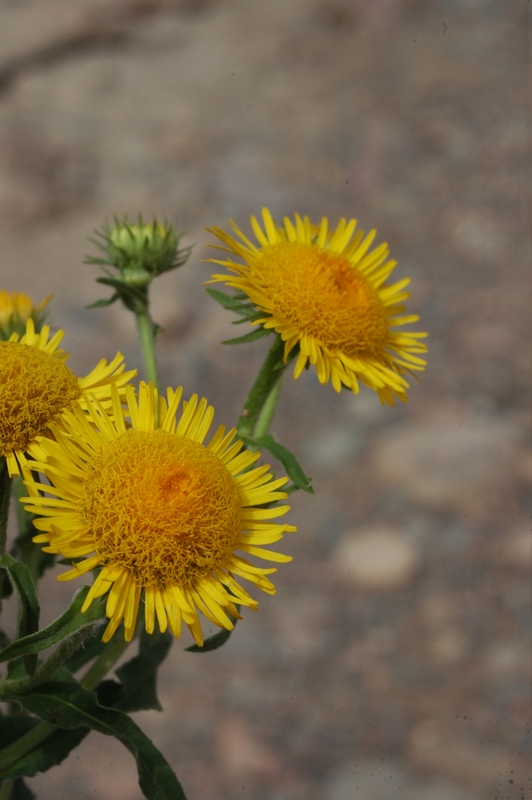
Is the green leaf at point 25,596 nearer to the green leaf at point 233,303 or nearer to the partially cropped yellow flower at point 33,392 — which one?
the partially cropped yellow flower at point 33,392

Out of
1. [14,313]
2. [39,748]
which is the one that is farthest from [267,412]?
[39,748]

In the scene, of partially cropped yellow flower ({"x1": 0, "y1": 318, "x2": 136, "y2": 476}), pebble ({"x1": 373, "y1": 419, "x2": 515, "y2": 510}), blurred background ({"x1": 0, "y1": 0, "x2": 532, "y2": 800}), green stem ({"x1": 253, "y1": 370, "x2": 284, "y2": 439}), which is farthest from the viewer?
pebble ({"x1": 373, "y1": 419, "x2": 515, "y2": 510})

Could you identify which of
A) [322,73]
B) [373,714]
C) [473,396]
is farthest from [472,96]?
[373,714]

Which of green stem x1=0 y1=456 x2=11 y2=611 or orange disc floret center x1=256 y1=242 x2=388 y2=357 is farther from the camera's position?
orange disc floret center x1=256 y1=242 x2=388 y2=357

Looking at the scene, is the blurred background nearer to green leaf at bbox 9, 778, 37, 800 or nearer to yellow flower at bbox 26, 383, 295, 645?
green leaf at bbox 9, 778, 37, 800

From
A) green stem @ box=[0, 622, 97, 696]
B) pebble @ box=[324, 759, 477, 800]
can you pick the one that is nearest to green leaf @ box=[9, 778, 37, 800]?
green stem @ box=[0, 622, 97, 696]

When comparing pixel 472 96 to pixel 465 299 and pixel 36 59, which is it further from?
pixel 36 59
